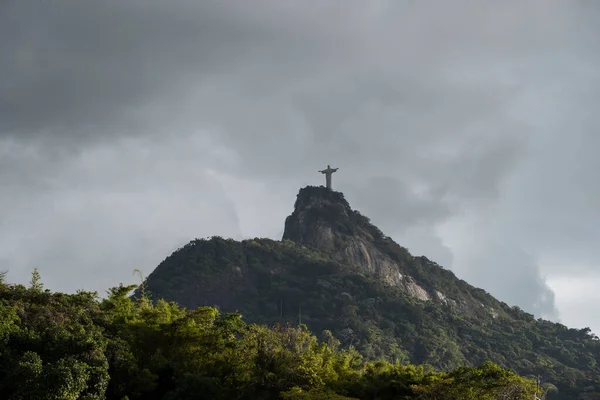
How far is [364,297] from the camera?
10838cm

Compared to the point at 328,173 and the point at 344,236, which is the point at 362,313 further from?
the point at 328,173

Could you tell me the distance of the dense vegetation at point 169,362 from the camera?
2672 centimetres

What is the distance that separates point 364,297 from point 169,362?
76.6 metres

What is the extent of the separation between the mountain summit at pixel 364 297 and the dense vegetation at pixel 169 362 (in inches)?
2039

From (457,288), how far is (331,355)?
351 ft

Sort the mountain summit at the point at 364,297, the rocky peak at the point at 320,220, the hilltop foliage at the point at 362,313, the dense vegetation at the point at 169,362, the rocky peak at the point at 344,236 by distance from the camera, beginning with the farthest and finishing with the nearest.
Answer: the rocky peak at the point at 320,220, the rocky peak at the point at 344,236, the mountain summit at the point at 364,297, the hilltop foliage at the point at 362,313, the dense vegetation at the point at 169,362

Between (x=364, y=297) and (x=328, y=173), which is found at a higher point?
(x=328, y=173)

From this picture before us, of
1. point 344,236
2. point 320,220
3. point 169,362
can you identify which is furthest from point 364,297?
point 169,362

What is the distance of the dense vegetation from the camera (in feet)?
87.7

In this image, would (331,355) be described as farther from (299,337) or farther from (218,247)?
(218,247)

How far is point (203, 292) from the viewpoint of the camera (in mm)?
107562

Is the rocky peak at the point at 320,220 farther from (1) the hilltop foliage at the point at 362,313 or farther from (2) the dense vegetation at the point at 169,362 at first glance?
(2) the dense vegetation at the point at 169,362

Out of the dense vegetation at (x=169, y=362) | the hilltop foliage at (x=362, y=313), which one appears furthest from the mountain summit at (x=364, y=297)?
the dense vegetation at (x=169, y=362)

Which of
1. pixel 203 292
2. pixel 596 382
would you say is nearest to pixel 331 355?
pixel 596 382
